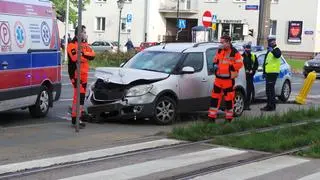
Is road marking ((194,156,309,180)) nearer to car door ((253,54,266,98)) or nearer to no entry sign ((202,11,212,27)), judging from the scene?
car door ((253,54,266,98))

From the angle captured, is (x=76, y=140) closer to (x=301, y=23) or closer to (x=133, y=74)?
(x=133, y=74)

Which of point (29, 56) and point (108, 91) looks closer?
point (29, 56)

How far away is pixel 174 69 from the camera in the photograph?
13.1 meters

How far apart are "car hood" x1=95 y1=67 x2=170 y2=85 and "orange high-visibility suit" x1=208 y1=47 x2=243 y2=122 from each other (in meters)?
1.10

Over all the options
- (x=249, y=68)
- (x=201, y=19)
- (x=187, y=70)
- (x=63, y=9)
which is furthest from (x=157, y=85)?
(x=201, y=19)

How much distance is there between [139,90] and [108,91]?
650 mm

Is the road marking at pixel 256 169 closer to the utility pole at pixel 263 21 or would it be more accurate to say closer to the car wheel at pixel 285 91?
the car wheel at pixel 285 91

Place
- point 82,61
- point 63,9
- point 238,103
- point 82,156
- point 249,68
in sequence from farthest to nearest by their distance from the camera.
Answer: point 63,9
point 249,68
point 238,103
point 82,61
point 82,156

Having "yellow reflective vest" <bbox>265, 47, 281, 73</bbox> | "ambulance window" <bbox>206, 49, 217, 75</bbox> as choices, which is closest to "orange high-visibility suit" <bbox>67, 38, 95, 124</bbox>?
"ambulance window" <bbox>206, 49, 217, 75</bbox>

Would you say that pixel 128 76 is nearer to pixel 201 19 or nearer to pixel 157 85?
pixel 157 85

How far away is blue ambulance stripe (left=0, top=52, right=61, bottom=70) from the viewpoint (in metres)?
11.7

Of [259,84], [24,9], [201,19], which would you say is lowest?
[259,84]

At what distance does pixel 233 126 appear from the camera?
11.8m

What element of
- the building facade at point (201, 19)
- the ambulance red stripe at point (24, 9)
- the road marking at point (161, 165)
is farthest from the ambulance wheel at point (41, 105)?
the building facade at point (201, 19)
